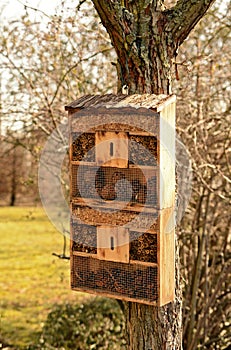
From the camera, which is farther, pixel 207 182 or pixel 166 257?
pixel 207 182

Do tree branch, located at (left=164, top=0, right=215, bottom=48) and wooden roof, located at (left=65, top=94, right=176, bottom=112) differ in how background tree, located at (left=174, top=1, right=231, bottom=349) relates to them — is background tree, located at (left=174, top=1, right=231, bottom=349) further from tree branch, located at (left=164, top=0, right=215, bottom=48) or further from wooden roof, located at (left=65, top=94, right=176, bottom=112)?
wooden roof, located at (left=65, top=94, right=176, bottom=112)

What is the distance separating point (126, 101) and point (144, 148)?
22 centimetres

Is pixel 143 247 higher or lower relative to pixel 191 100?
lower

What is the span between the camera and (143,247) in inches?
103

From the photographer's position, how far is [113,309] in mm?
5809

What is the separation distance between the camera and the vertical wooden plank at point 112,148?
102 inches

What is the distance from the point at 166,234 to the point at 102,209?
312mm

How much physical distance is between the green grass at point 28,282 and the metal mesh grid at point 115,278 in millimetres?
2771

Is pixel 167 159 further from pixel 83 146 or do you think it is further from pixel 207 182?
pixel 207 182

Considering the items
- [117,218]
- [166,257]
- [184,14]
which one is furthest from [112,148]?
[184,14]

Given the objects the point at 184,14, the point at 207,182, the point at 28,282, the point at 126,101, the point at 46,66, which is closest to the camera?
the point at 126,101

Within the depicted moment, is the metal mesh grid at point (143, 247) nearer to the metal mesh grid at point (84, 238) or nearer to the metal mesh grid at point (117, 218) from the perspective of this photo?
the metal mesh grid at point (117, 218)

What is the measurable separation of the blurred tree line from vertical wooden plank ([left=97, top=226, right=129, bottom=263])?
192 centimetres

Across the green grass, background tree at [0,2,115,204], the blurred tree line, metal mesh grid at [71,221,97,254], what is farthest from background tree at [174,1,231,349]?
metal mesh grid at [71,221,97,254]
